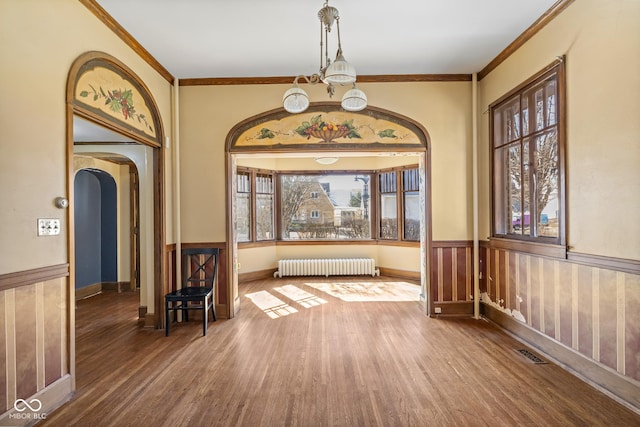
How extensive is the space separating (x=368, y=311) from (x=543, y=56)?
11.7 ft

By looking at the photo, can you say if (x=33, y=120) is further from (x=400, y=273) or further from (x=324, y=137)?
(x=400, y=273)

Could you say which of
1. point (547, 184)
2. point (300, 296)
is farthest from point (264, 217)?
point (547, 184)

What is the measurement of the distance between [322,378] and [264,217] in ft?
15.4

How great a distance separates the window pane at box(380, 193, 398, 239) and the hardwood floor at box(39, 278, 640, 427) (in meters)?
2.91

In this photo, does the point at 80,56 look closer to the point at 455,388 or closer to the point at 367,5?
the point at 367,5

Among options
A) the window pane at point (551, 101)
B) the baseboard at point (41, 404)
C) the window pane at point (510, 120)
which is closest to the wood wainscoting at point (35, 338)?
the baseboard at point (41, 404)

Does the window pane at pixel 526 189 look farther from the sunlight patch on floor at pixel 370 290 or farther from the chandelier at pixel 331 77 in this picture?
the sunlight patch on floor at pixel 370 290

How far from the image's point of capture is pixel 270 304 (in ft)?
15.8

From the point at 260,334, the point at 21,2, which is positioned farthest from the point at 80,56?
the point at 260,334

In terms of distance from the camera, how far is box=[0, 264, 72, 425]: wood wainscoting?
2.00m

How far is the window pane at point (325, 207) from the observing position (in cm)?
713

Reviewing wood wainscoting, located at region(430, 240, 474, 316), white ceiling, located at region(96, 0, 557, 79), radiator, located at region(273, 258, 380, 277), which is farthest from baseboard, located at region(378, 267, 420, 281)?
white ceiling, located at region(96, 0, 557, 79)

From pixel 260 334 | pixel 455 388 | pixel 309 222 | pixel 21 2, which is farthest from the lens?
pixel 309 222

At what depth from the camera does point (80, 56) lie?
2.62m
